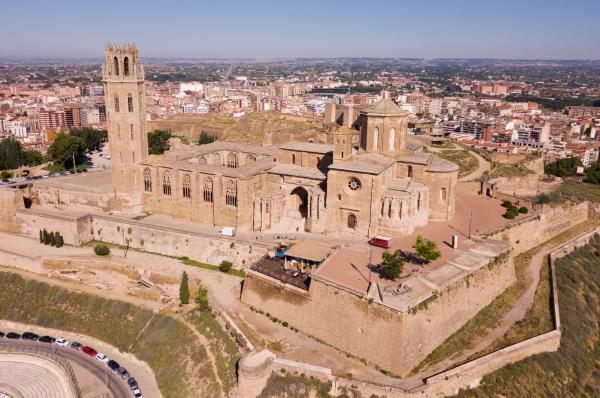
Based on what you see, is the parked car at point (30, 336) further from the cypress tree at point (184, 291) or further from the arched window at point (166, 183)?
the arched window at point (166, 183)

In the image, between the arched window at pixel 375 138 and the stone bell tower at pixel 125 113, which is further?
the stone bell tower at pixel 125 113

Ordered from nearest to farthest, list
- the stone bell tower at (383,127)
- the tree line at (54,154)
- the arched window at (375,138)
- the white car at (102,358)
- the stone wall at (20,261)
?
the white car at (102,358), the stone bell tower at (383,127), the arched window at (375,138), the stone wall at (20,261), the tree line at (54,154)

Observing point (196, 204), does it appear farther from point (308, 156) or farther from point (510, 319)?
point (510, 319)

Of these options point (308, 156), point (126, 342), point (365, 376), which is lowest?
point (126, 342)

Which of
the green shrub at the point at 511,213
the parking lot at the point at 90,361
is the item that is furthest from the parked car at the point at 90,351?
the green shrub at the point at 511,213

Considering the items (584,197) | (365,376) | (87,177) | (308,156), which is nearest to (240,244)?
(308,156)

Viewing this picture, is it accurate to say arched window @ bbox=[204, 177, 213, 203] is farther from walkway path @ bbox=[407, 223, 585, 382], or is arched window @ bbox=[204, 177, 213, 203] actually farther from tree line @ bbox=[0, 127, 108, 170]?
tree line @ bbox=[0, 127, 108, 170]

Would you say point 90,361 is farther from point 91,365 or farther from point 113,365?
point 113,365
